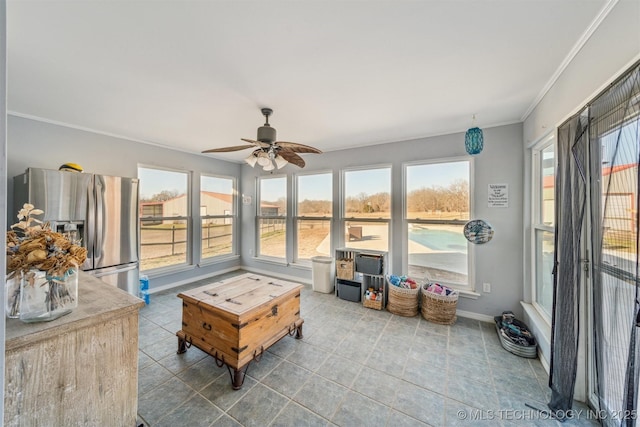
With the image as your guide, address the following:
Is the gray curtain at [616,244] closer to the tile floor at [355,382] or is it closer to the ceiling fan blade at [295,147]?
the tile floor at [355,382]

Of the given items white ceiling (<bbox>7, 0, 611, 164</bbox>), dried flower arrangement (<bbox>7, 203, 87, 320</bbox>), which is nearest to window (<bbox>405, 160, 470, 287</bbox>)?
white ceiling (<bbox>7, 0, 611, 164</bbox>)

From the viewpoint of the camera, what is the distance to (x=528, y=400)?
70.9 inches

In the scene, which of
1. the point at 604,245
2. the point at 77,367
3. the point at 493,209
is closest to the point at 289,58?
the point at 77,367

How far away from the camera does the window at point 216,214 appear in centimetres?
477

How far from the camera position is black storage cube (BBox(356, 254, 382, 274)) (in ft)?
11.5

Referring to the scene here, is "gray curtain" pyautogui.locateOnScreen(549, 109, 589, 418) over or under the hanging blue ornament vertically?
under

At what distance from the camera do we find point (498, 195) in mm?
2973

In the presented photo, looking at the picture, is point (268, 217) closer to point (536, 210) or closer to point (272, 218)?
point (272, 218)

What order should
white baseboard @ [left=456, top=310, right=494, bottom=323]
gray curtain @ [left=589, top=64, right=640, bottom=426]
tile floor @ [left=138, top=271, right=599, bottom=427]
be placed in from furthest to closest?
white baseboard @ [left=456, top=310, right=494, bottom=323] → tile floor @ [left=138, top=271, right=599, bottom=427] → gray curtain @ [left=589, top=64, right=640, bottom=426]

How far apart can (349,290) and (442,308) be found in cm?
133

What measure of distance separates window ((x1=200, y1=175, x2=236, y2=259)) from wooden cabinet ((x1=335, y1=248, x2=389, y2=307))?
8.89 ft

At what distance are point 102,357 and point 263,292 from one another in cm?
152

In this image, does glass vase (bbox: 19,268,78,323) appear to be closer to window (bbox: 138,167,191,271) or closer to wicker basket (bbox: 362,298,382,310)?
wicker basket (bbox: 362,298,382,310)

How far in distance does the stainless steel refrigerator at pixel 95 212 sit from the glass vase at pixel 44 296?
2343 millimetres
